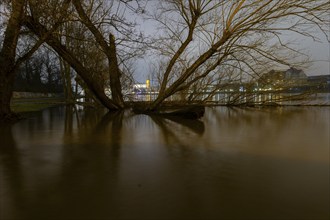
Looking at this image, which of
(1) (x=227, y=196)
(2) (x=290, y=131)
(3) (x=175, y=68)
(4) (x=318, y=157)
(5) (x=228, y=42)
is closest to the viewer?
(1) (x=227, y=196)

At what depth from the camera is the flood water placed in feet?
10.3

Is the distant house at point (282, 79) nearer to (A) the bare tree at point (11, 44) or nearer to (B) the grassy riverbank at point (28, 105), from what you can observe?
(A) the bare tree at point (11, 44)

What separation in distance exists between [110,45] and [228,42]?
193 inches

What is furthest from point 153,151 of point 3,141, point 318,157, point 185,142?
point 3,141

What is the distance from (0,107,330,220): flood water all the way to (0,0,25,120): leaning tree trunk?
4.87m

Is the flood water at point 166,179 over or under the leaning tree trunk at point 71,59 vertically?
under

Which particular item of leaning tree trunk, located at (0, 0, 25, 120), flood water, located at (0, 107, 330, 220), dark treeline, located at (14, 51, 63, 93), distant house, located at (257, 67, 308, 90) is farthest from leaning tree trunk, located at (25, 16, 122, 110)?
dark treeline, located at (14, 51, 63, 93)

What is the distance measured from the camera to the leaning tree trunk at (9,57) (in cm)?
1096

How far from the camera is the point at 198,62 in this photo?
14273 mm

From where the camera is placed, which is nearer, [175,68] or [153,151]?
[153,151]

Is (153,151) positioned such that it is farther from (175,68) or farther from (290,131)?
(175,68)

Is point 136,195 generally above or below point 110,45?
below

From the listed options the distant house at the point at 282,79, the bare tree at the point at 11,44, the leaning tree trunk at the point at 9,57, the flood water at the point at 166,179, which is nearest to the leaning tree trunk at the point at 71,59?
the bare tree at the point at 11,44

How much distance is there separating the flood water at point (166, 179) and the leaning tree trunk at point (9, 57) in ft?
16.0
